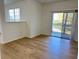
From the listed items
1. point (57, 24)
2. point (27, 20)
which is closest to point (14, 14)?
point (27, 20)

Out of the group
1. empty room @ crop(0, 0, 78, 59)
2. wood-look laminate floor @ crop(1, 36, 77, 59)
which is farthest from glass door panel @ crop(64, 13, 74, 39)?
wood-look laminate floor @ crop(1, 36, 77, 59)

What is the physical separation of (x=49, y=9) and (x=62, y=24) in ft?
4.28

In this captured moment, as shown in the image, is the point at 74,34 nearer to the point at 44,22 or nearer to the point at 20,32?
the point at 44,22

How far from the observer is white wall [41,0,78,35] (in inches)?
217

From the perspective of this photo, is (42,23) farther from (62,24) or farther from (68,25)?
(68,25)

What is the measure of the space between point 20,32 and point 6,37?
1097 mm

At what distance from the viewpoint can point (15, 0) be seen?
241 inches

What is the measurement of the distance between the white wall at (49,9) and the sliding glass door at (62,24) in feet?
0.92

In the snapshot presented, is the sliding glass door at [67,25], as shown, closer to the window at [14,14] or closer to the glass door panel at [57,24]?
the glass door panel at [57,24]

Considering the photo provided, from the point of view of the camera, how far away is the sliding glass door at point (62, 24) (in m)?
5.63

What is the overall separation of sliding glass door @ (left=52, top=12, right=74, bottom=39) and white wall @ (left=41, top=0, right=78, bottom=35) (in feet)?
0.92

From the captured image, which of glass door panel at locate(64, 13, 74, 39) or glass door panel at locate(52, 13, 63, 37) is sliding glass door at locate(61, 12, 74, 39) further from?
glass door panel at locate(52, 13, 63, 37)

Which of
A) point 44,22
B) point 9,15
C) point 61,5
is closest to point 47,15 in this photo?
point 44,22

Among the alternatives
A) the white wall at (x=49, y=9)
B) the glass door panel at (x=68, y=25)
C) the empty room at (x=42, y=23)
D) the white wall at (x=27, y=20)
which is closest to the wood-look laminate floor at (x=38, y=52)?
the empty room at (x=42, y=23)
